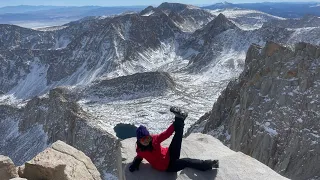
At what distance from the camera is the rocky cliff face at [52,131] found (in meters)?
79.9

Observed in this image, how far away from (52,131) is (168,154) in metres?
87.9

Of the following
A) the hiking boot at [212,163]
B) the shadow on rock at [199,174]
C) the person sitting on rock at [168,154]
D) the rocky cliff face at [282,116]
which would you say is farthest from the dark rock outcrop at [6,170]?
the rocky cliff face at [282,116]

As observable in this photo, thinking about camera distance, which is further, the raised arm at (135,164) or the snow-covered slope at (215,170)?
the raised arm at (135,164)

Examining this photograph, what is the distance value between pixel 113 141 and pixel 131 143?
6087cm

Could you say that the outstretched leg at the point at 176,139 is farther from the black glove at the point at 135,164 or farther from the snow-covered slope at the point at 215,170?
the black glove at the point at 135,164

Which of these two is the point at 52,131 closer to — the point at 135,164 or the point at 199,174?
the point at 135,164

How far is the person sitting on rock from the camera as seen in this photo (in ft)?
53.0

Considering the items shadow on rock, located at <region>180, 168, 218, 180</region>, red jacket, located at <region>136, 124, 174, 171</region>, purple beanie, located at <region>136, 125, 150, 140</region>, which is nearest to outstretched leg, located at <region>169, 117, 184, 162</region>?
red jacket, located at <region>136, 124, 174, 171</region>

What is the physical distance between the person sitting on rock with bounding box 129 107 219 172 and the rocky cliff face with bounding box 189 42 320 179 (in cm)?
2948

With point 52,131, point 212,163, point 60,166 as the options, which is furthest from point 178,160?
point 52,131

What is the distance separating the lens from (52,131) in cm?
9925

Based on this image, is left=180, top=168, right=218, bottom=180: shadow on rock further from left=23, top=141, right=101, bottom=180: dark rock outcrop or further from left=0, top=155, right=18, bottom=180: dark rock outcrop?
left=0, top=155, right=18, bottom=180: dark rock outcrop

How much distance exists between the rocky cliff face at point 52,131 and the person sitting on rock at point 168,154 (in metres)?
55.6

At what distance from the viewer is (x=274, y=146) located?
48312 mm
